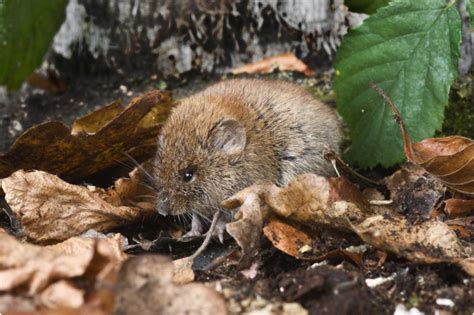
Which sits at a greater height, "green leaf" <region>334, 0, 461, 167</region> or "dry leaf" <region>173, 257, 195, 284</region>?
Answer: "green leaf" <region>334, 0, 461, 167</region>

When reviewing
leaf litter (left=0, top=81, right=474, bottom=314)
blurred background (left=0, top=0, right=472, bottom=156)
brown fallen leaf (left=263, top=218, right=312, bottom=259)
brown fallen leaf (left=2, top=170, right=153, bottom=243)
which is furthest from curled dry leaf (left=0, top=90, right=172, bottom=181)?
brown fallen leaf (left=263, top=218, right=312, bottom=259)

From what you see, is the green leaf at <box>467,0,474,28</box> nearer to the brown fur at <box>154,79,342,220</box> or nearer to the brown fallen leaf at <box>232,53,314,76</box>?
the brown fur at <box>154,79,342,220</box>

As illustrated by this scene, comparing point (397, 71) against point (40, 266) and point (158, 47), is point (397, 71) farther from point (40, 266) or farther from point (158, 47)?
point (40, 266)

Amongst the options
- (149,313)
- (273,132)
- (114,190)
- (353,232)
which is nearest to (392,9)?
(273,132)

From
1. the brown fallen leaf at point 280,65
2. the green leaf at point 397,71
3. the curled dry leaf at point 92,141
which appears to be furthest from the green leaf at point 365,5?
the curled dry leaf at point 92,141

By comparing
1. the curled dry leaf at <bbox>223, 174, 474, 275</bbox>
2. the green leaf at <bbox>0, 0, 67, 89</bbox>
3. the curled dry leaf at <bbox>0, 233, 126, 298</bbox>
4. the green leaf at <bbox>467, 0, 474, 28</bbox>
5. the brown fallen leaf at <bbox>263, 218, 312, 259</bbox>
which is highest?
the green leaf at <bbox>467, 0, 474, 28</bbox>

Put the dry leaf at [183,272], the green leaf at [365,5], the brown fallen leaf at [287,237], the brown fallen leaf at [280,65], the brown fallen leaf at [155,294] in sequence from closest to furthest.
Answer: the brown fallen leaf at [155,294] → the dry leaf at [183,272] → the brown fallen leaf at [287,237] → the green leaf at [365,5] → the brown fallen leaf at [280,65]

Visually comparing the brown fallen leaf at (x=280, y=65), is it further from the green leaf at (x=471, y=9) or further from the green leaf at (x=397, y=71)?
the green leaf at (x=471, y=9)
